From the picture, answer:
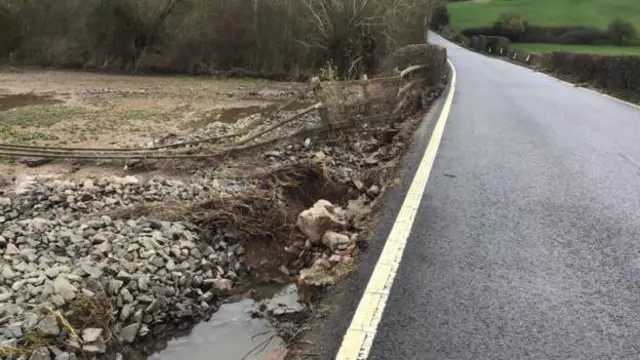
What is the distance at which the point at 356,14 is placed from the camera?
95.8 ft

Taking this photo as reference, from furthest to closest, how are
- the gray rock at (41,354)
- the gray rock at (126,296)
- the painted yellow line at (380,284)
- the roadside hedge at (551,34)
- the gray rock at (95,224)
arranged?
1. the roadside hedge at (551,34)
2. the gray rock at (95,224)
3. the gray rock at (126,296)
4. the gray rock at (41,354)
5. the painted yellow line at (380,284)

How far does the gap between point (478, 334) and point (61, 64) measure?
111ft

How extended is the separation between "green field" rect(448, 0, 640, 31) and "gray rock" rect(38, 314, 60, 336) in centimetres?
7264

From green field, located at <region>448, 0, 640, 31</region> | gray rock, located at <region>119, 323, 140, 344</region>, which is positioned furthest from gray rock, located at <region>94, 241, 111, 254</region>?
green field, located at <region>448, 0, 640, 31</region>

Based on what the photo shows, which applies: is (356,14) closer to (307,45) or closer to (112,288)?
(307,45)

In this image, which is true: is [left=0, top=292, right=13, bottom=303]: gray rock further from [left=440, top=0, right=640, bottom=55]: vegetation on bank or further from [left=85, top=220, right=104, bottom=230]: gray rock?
[left=440, top=0, right=640, bottom=55]: vegetation on bank

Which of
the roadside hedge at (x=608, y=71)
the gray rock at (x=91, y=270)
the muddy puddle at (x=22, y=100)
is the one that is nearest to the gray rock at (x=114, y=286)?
the gray rock at (x=91, y=270)

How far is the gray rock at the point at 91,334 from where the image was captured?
470cm

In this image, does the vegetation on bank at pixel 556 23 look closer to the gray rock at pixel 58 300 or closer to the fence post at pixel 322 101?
the fence post at pixel 322 101

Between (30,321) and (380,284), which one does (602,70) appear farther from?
(30,321)

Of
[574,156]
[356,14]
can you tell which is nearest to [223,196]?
[574,156]

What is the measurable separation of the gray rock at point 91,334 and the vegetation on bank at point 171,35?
2736cm

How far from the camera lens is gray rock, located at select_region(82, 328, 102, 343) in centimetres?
470

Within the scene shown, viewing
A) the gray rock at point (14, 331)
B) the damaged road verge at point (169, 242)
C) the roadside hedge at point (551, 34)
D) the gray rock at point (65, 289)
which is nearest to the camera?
the gray rock at point (14, 331)
